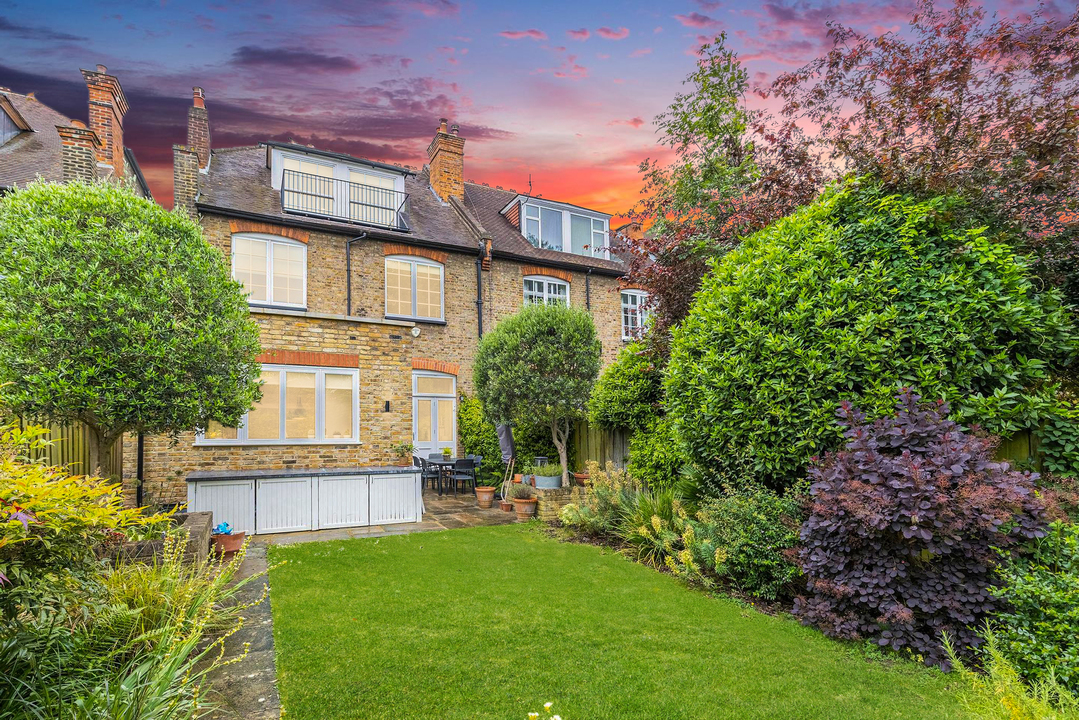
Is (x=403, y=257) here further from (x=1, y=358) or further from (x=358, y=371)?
(x=1, y=358)

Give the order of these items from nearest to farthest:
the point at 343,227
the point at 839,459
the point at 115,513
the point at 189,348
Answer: the point at 115,513
the point at 839,459
the point at 189,348
the point at 343,227

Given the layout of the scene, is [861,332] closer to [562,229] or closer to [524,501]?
[524,501]

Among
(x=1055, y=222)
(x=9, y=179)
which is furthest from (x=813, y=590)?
(x=9, y=179)

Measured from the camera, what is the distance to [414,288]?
14.9 m

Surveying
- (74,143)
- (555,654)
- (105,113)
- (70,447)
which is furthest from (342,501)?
(105,113)

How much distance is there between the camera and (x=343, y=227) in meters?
13.9

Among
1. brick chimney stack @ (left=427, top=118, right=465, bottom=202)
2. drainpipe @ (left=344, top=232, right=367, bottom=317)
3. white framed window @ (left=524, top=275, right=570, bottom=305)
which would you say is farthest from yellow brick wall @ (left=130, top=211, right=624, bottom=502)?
white framed window @ (left=524, top=275, right=570, bottom=305)

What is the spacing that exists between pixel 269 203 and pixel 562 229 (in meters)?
9.19

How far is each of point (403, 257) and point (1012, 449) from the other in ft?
44.5

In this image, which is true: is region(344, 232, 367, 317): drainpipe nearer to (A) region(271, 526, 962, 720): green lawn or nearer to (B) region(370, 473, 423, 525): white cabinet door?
(B) region(370, 473, 423, 525): white cabinet door

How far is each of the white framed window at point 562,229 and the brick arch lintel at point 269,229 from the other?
278 inches

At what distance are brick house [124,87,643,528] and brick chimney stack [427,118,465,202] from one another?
1.9 inches

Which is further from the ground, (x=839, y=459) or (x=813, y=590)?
(x=839, y=459)

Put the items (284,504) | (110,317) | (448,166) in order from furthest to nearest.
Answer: (448,166) → (284,504) → (110,317)
